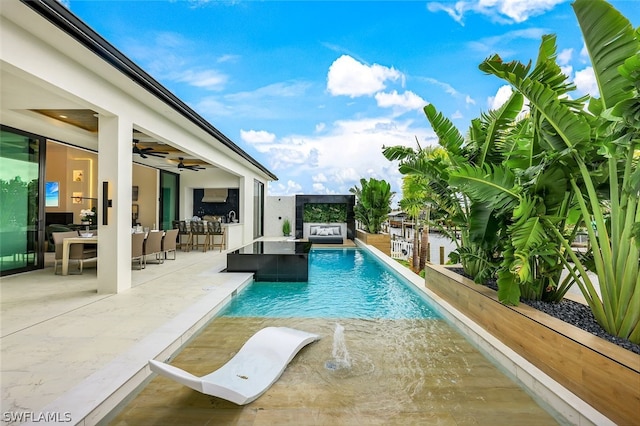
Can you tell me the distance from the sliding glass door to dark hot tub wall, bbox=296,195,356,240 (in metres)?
11.9

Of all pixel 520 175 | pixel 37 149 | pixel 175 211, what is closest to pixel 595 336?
pixel 520 175

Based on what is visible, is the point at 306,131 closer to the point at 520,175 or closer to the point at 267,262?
the point at 267,262

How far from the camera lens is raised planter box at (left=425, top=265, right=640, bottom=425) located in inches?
82.0

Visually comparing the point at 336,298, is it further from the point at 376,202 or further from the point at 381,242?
the point at 376,202

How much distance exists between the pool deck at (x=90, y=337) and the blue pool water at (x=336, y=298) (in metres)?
0.41

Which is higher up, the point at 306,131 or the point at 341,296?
the point at 306,131

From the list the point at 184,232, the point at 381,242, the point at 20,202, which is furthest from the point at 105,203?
the point at 381,242

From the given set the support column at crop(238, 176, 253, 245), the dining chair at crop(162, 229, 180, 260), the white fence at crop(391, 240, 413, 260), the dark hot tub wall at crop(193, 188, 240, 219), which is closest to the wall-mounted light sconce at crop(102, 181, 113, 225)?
the dining chair at crop(162, 229, 180, 260)

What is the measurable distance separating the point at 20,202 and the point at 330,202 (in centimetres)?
1290

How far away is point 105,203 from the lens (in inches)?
209

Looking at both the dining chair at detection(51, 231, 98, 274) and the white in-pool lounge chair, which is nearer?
the white in-pool lounge chair

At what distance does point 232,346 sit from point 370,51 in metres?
14.9

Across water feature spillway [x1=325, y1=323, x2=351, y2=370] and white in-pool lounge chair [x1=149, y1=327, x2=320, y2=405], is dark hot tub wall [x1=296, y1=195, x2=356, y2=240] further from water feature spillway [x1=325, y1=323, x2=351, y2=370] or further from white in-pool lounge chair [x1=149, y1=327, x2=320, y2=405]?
white in-pool lounge chair [x1=149, y1=327, x2=320, y2=405]

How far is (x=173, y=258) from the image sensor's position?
370 inches
